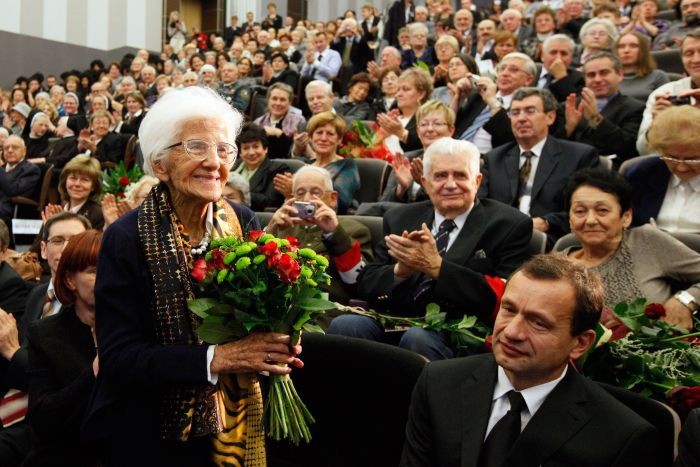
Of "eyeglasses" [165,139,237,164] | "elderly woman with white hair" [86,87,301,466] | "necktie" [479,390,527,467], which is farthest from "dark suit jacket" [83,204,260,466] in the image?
"necktie" [479,390,527,467]

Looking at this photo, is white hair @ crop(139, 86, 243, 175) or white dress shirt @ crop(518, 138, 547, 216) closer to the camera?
white hair @ crop(139, 86, 243, 175)

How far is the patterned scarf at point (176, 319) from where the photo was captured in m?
1.51

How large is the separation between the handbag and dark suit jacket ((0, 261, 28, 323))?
2.25ft

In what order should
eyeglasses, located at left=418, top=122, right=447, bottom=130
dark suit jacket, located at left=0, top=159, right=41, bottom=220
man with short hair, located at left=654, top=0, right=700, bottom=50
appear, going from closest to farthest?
eyeglasses, located at left=418, top=122, right=447, bottom=130 < man with short hair, located at left=654, top=0, right=700, bottom=50 < dark suit jacket, located at left=0, top=159, right=41, bottom=220

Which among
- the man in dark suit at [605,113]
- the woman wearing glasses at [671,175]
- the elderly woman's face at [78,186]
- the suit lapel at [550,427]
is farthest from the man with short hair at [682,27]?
the suit lapel at [550,427]

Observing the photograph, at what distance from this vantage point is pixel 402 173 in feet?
13.2

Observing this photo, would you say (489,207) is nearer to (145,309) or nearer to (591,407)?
(591,407)

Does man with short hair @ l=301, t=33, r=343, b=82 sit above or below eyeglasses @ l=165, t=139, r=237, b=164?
above

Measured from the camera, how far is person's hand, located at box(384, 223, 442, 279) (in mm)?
2408

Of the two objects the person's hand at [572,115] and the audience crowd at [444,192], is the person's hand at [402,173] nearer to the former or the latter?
the audience crowd at [444,192]

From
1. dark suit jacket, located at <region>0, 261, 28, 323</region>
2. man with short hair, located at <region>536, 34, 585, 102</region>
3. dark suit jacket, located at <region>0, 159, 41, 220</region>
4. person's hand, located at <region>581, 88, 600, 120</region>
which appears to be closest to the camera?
dark suit jacket, located at <region>0, 261, 28, 323</region>

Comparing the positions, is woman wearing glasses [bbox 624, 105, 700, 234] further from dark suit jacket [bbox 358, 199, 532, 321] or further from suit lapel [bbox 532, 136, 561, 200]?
dark suit jacket [bbox 358, 199, 532, 321]

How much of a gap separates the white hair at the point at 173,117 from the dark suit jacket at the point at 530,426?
76 cm

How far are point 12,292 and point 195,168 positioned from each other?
1886 millimetres
